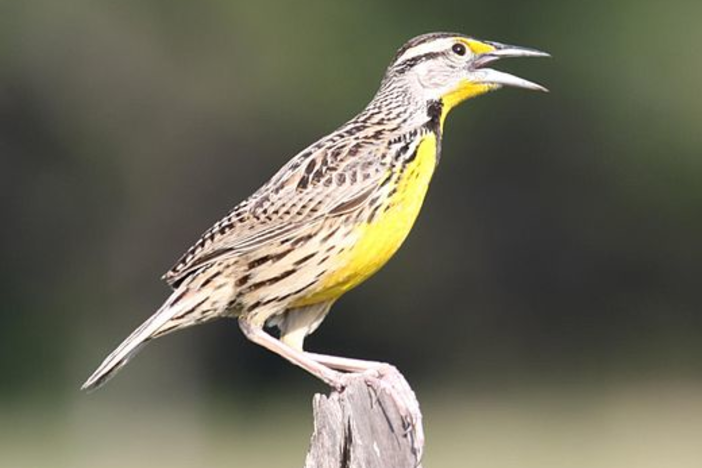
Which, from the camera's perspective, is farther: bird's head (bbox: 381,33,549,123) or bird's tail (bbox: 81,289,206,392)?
bird's head (bbox: 381,33,549,123)

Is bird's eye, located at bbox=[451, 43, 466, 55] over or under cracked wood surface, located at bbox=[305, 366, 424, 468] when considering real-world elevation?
over

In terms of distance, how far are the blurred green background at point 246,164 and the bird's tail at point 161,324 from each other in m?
9.43

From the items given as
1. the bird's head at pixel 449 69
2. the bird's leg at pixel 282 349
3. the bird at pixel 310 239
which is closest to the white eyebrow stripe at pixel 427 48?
the bird's head at pixel 449 69

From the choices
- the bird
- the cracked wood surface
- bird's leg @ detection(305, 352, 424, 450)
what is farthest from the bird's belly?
the cracked wood surface

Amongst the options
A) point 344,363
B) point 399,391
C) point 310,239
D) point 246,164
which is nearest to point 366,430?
point 399,391

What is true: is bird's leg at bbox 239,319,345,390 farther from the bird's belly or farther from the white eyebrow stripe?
the white eyebrow stripe

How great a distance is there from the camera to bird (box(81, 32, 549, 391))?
534 centimetres

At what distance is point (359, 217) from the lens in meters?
5.35

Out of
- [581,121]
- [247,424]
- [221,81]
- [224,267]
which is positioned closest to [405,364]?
[581,121]

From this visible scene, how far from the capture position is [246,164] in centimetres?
1925

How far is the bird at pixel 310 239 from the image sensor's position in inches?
210

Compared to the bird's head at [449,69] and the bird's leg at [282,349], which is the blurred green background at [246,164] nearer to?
the bird's head at [449,69]

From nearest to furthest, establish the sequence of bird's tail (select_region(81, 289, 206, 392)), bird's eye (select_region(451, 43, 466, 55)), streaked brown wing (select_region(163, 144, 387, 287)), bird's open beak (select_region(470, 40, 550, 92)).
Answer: bird's tail (select_region(81, 289, 206, 392)) < streaked brown wing (select_region(163, 144, 387, 287)) < bird's open beak (select_region(470, 40, 550, 92)) < bird's eye (select_region(451, 43, 466, 55))

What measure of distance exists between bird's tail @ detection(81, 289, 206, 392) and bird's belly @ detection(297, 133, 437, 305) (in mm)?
306
